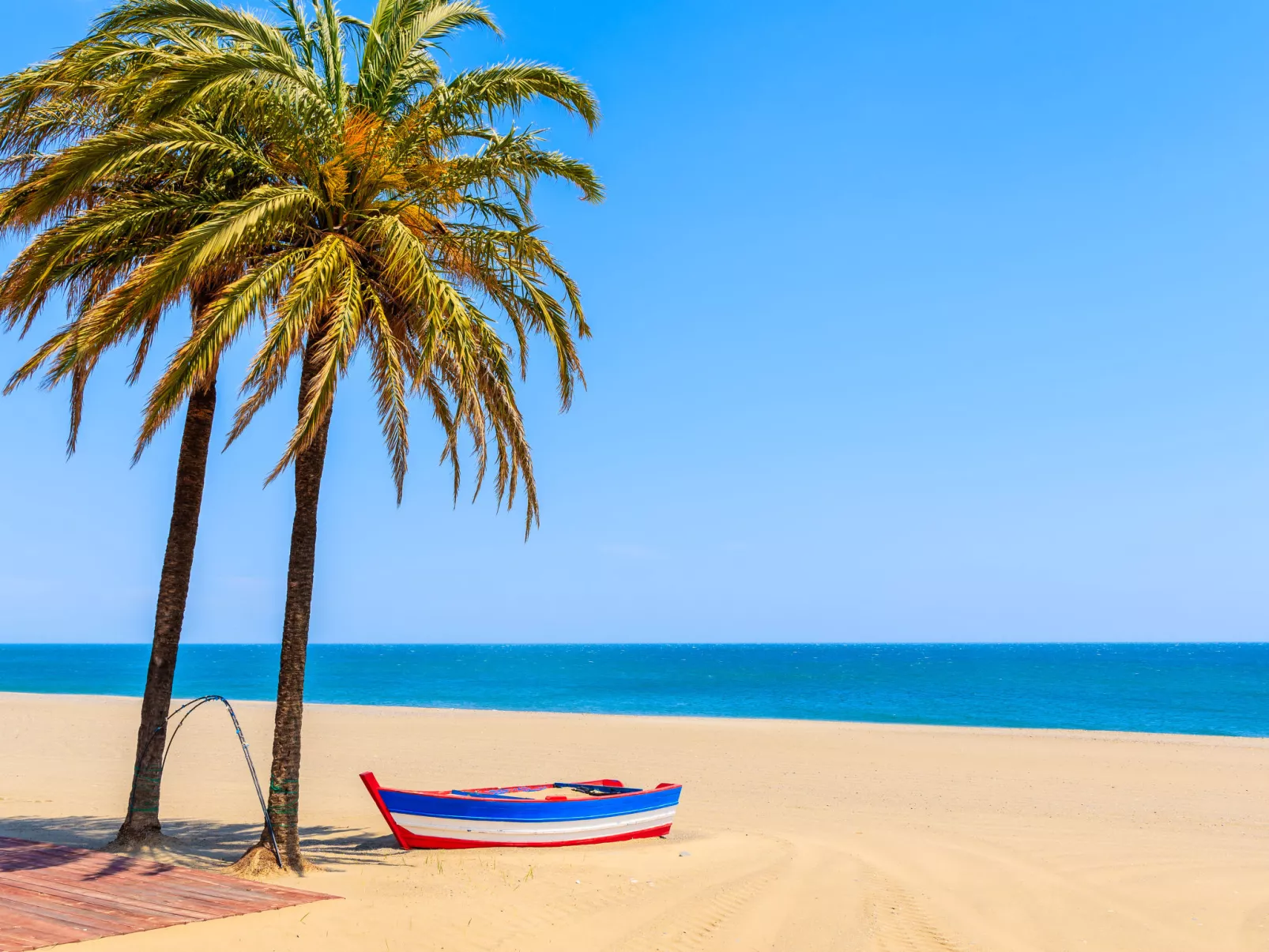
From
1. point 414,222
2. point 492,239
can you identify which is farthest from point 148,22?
point 492,239

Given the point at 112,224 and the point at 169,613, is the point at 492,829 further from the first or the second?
the point at 112,224

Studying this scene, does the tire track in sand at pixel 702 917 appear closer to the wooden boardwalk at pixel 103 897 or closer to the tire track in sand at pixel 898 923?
the tire track in sand at pixel 898 923

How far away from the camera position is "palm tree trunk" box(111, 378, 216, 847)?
467 inches

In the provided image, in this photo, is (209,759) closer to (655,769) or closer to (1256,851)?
(655,769)

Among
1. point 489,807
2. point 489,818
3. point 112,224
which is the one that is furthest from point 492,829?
point 112,224

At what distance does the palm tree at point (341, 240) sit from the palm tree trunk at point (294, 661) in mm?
22

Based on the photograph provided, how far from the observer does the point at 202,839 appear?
13461 mm

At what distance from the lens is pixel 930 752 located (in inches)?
1165

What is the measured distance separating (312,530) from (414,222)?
3924 millimetres

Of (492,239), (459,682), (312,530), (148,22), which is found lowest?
(459,682)

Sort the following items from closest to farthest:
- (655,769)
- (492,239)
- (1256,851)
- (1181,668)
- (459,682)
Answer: (492,239) → (1256,851) → (655,769) → (459,682) → (1181,668)

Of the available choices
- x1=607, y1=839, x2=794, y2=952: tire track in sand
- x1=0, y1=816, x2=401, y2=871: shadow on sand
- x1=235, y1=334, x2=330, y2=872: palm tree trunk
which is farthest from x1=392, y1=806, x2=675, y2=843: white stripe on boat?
x1=607, y1=839, x2=794, y2=952: tire track in sand

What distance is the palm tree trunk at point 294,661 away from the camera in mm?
10469

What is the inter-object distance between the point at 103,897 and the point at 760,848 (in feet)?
28.4
